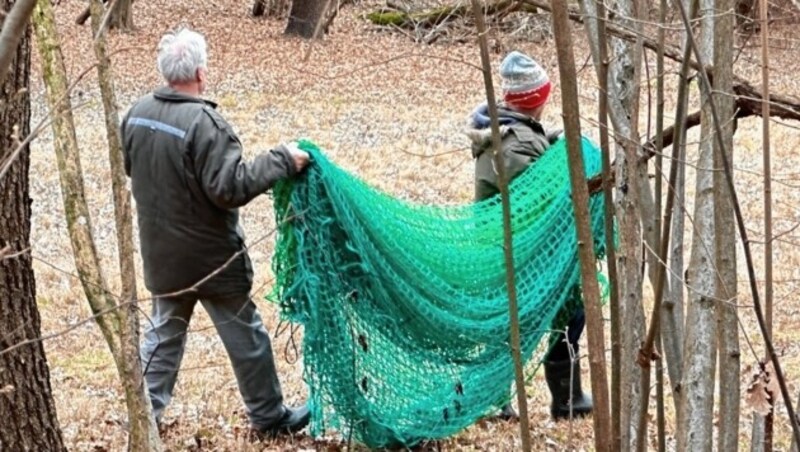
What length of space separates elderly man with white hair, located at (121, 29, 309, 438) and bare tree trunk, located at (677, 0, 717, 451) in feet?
6.82

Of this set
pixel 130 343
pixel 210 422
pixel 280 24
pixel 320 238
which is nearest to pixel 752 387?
pixel 130 343

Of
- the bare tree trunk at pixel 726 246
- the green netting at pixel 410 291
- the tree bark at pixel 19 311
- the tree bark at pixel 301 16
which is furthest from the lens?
the tree bark at pixel 301 16

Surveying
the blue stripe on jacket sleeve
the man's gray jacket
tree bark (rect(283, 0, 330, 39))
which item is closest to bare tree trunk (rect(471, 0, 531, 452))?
the man's gray jacket

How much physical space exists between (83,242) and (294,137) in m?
11.4

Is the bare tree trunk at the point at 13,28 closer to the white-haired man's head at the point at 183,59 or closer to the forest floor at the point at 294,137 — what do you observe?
the forest floor at the point at 294,137

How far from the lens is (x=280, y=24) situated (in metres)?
26.0

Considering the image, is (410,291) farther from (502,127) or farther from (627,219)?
(627,219)

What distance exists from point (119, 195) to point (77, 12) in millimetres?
23846

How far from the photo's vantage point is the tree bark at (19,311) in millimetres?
3568

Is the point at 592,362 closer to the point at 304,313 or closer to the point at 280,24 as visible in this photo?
the point at 304,313

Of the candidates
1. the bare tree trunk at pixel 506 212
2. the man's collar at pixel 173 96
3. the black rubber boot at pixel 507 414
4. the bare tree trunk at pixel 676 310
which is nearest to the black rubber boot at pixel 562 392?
the black rubber boot at pixel 507 414

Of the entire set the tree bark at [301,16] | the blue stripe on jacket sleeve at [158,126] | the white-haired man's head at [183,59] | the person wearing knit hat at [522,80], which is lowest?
the tree bark at [301,16]

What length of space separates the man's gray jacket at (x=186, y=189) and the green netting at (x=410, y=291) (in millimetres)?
207

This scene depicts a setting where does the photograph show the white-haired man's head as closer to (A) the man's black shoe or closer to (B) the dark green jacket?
(B) the dark green jacket
